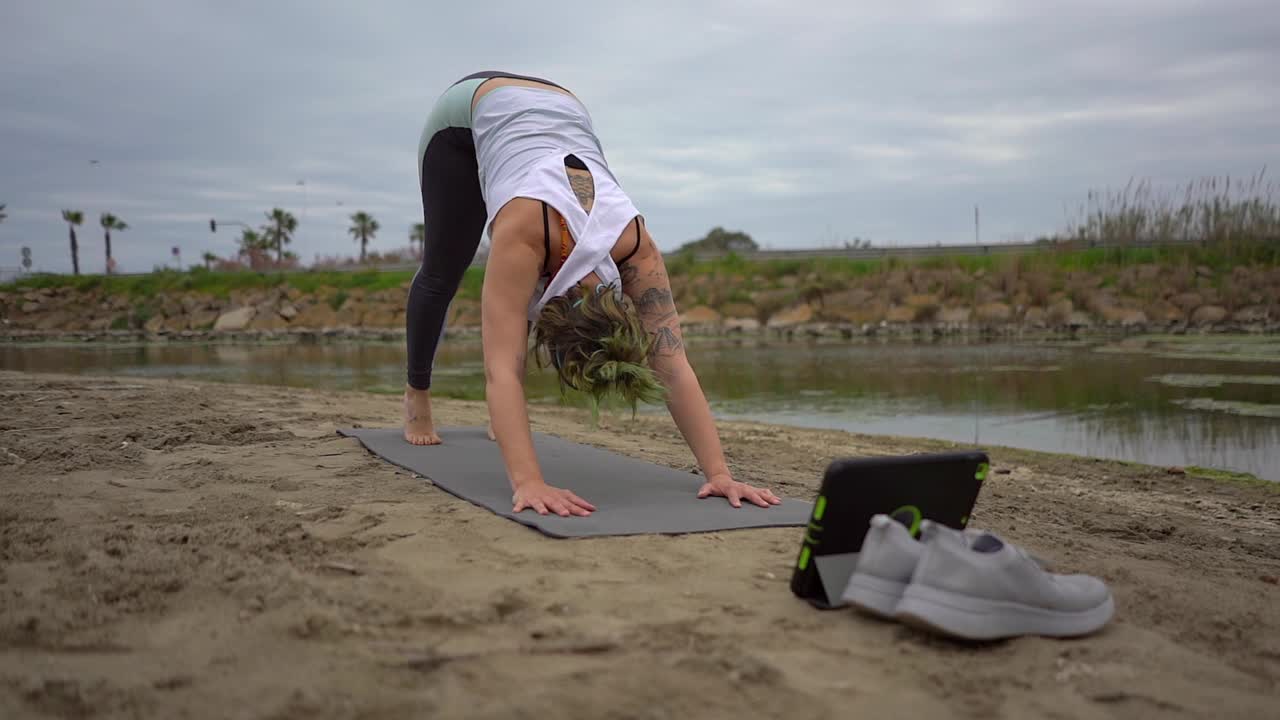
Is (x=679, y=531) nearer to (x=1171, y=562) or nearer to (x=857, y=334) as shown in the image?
(x=1171, y=562)

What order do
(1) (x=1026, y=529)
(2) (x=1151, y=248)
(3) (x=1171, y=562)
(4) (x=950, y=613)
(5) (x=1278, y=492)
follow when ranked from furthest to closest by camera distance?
(2) (x=1151, y=248) < (5) (x=1278, y=492) < (1) (x=1026, y=529) < (3) (x=1171, y=562) < (4) (x=950, y=613)

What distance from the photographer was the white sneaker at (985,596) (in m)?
1.94

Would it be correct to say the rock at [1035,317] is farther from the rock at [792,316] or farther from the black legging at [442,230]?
the black legging at [442,230]

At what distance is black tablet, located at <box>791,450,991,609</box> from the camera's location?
2.13 m

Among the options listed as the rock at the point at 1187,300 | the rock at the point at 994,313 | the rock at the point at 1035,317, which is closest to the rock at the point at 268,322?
Answer: the rock at the point at 994,313

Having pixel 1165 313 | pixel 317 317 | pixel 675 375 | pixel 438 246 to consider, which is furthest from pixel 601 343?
pixel 317 317

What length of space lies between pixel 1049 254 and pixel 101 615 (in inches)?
966

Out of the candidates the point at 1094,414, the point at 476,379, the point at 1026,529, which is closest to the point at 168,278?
the point at 476,379

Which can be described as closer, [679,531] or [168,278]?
[679,531]

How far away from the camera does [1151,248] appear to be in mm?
22781

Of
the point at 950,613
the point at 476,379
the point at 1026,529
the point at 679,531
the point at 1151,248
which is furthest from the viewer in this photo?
the point at 1151,248

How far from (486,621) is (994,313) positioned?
808 inches

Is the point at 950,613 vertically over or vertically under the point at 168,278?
under

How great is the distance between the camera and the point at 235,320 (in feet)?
85.6
